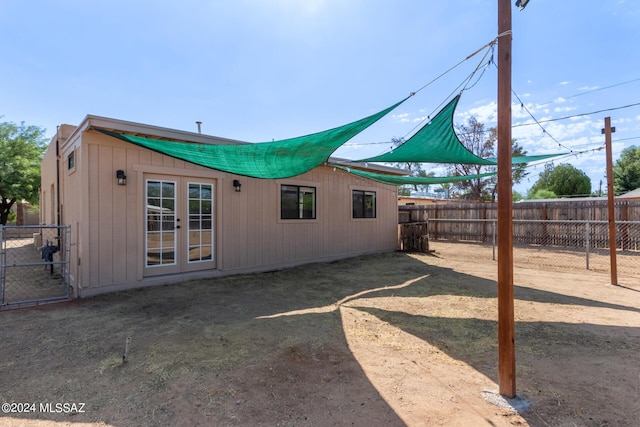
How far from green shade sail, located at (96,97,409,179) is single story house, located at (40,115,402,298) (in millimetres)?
811

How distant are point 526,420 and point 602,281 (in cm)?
539

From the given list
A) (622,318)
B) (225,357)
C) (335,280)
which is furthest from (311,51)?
(622,318)

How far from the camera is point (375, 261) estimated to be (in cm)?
791

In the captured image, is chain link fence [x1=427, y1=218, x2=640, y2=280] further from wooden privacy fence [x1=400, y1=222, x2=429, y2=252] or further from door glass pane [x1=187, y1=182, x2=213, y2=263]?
door glass pane [x1=187, y1=182, x2=213, y2=263]

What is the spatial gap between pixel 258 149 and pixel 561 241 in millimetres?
11220

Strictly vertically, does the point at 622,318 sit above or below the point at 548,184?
below

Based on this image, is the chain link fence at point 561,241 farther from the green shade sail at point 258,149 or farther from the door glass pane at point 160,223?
the door glass pane at point 160,223

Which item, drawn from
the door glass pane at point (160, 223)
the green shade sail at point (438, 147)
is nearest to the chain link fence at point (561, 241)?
the green shade sail at point (438, 147)

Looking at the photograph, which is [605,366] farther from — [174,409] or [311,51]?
[311,51]

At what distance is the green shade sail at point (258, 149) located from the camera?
12.2ft

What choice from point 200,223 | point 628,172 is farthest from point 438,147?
point 628,172

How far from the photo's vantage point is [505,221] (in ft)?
6.56

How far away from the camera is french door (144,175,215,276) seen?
16.8 feet

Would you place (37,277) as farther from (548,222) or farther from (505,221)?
(548,222)
